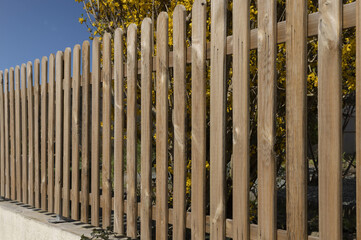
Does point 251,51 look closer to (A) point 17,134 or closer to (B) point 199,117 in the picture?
(B) point 199,117

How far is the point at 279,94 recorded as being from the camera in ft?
10.5

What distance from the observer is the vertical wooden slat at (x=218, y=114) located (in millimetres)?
2203

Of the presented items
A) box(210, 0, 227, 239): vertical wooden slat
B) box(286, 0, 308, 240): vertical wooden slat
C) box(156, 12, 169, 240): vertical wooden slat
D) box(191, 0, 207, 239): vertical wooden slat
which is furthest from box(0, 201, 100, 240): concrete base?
box(286, 0, 308, 240): vertical wooden slat

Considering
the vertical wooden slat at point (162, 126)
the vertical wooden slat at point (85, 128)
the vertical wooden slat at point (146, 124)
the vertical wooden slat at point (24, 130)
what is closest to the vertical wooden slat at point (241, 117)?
the vertical wooden slat at point (162, 126)

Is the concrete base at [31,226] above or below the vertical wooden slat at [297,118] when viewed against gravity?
below

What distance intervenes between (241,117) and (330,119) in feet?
1.54

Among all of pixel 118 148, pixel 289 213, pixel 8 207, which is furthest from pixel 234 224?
pixel 8 207

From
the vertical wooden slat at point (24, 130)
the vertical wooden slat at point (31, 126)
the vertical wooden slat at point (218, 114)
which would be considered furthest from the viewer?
the vertical wooden slat at point (24, 130)

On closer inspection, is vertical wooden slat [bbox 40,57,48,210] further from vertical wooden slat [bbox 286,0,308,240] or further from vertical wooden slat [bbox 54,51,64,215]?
vertical wooden slat [bbox 286,0,308,240]

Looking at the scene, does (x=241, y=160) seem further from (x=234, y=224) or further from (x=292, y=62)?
(x=292, y=62)

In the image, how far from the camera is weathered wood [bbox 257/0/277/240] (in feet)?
6.52

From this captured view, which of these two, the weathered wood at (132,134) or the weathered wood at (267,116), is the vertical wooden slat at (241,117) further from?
the weathered wood at (132,134)

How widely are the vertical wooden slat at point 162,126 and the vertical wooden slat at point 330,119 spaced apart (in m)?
1.03

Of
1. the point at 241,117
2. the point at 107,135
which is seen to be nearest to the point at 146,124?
the point at 107,135
